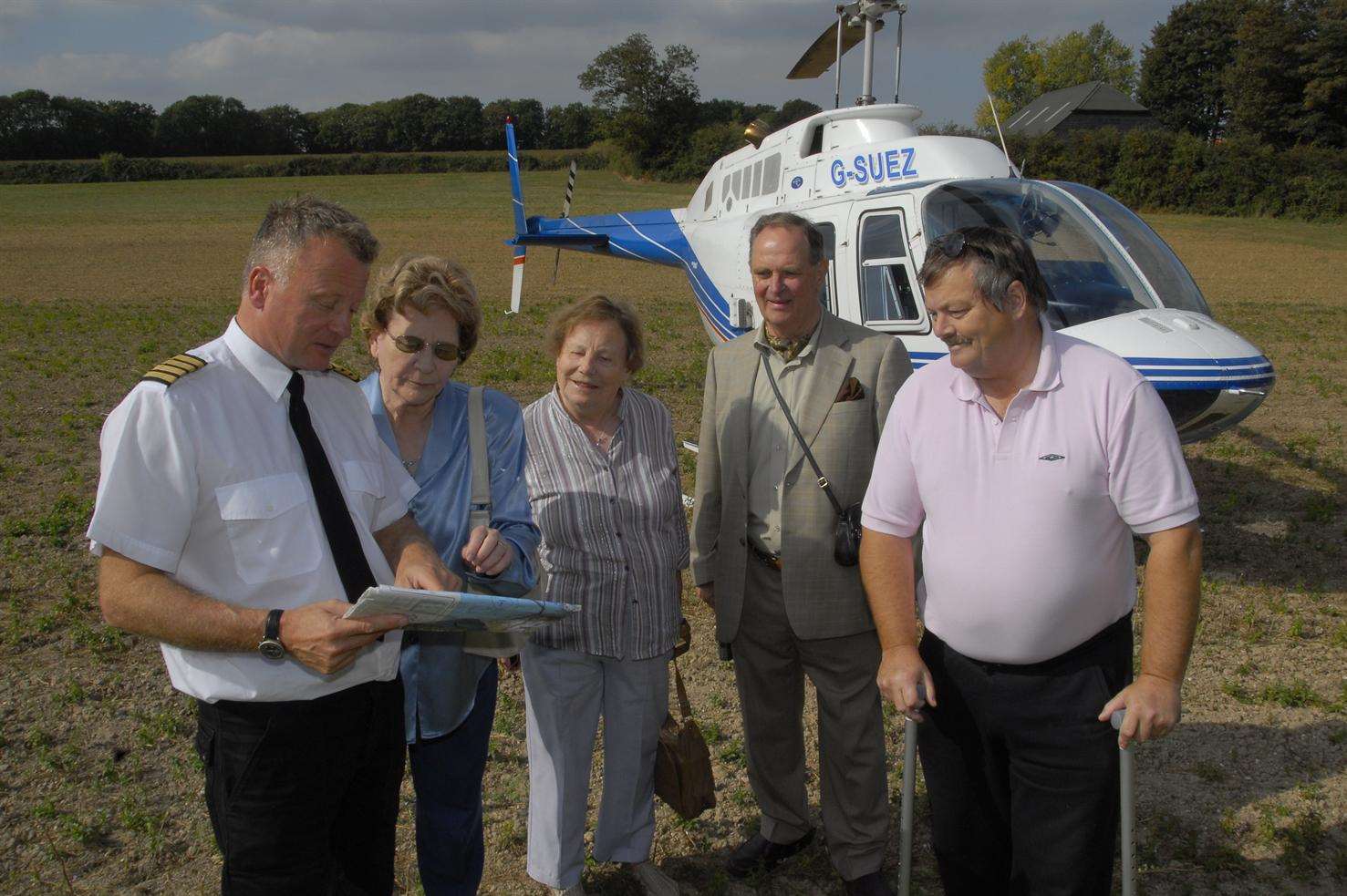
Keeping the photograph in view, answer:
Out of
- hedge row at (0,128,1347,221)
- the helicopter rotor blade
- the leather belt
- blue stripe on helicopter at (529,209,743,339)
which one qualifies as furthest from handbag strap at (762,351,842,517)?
hedge row at (0,128,1347,221)

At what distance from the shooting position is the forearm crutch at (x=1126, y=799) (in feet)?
7.29

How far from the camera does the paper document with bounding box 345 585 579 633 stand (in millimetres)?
1681

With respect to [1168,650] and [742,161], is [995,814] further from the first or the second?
[742,161]

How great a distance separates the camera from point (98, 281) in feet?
76.4

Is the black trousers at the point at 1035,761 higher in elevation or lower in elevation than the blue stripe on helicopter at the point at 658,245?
lower

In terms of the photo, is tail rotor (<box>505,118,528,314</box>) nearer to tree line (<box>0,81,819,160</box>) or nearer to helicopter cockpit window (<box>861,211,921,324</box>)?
helicopter cockpit window (<box>861,211,921,324</box>)

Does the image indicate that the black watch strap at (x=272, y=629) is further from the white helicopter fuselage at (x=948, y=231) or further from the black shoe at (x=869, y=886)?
the white helicopter fuselage at (x=948, y=231)

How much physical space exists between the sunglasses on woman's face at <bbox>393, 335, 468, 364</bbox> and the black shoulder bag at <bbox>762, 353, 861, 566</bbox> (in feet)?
3.57

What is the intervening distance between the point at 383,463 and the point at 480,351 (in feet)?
38.4

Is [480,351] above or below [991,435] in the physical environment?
below

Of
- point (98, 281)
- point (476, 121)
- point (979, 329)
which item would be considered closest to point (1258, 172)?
point (98, 281)

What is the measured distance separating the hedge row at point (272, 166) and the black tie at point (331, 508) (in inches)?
2424

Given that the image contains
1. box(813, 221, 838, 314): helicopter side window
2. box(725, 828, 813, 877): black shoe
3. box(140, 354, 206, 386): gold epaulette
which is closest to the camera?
box(140, 354, 206, 386): gold epaulette

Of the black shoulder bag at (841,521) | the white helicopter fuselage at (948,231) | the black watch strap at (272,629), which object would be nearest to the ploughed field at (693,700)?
the black shoulder bag at (841,521)
